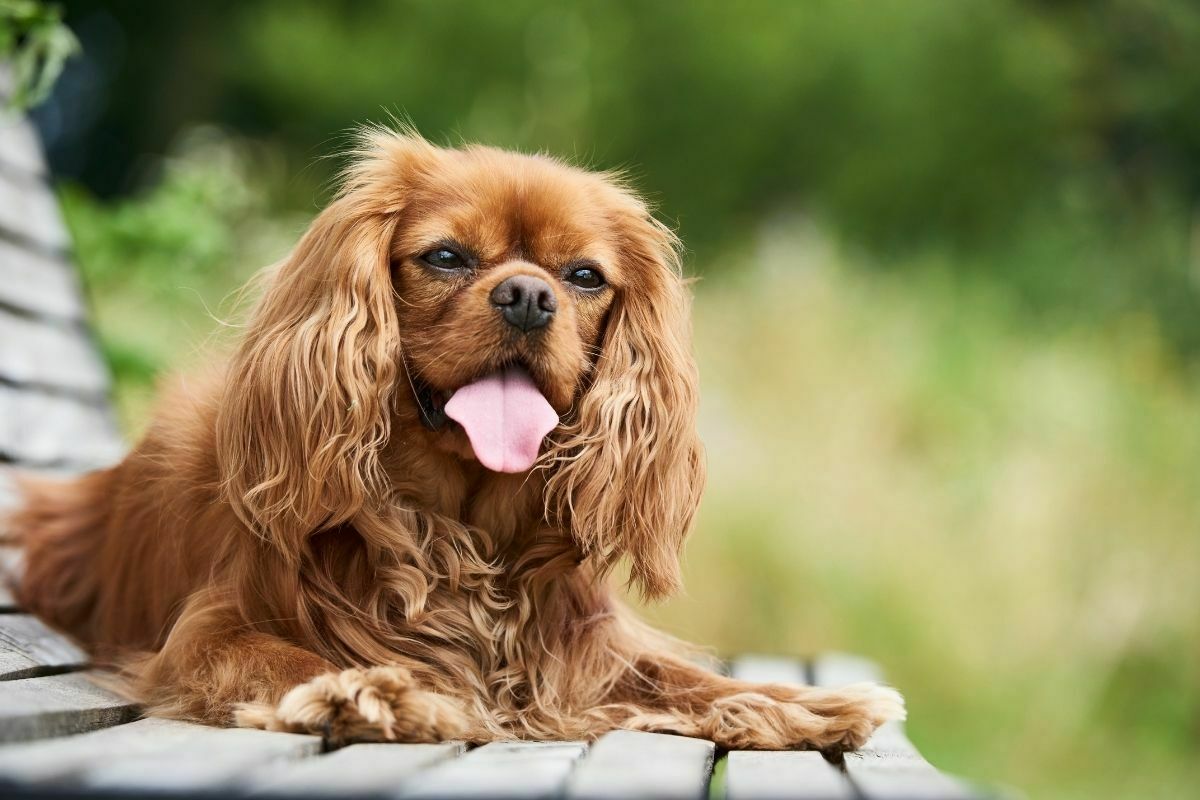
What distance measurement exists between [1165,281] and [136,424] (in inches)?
395

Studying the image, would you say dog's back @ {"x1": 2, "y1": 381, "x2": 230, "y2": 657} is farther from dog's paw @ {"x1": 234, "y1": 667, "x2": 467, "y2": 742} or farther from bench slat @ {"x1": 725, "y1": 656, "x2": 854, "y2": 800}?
bench slat @ {"x1": 725, "y1": 656, "x2": 854, "y2": 800}

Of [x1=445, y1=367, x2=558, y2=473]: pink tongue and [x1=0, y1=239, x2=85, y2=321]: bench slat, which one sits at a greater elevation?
[x1=0, y1=239, x2=85, y2=321]: bench slat

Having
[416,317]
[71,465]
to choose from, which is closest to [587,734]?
[416,317]

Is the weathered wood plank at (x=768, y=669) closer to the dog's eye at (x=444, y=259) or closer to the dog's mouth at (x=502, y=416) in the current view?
the dog's mouth at (x=502, y=416)

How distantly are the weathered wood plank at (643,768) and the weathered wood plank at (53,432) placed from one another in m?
2.41

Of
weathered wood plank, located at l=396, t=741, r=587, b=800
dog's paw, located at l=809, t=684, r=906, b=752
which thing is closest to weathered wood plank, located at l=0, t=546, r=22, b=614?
weathered wood plank, located at l=396, t=741, r=587, b=800

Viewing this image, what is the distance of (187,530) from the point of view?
9.86ft

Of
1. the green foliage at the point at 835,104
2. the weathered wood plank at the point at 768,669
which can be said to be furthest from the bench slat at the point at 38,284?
the green foliage at the point at 835,104

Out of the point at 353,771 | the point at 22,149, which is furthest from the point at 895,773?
the point at 22,149

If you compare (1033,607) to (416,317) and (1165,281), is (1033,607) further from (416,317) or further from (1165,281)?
(1165,281)

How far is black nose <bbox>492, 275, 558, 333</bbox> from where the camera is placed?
2.67m

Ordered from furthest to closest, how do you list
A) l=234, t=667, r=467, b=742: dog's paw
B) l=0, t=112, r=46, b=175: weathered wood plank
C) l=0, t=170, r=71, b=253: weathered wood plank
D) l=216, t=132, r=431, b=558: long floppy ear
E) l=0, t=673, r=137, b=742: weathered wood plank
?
l=0, t=112, r=46, b=175: weathered wood plank → l=0, t=170, r=71, b=253: weathered wood plank → l=216, t=132, r=431, b=558: long floppy ear → l=234, t=667, r=467, b=742: dog's paw → l=0, t=673, r=137, b=742: weathered wood plank

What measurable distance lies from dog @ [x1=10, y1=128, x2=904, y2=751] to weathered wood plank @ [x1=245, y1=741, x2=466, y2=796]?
1.21 feet

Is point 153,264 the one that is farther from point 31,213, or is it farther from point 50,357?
point 50,357
